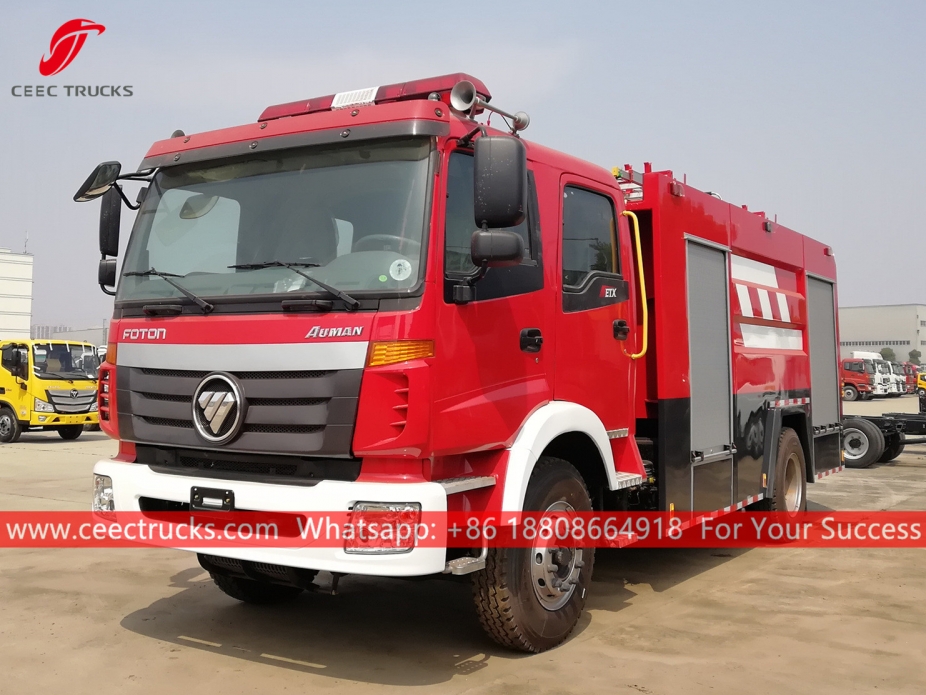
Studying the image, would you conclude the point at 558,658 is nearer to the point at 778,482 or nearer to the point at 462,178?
the point at 462,178

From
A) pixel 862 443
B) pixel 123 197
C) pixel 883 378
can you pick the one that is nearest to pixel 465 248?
pixel 123 197

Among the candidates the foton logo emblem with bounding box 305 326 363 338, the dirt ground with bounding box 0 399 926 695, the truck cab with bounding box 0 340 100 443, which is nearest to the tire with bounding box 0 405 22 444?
the truck cab with bounding box 0 340 100 443

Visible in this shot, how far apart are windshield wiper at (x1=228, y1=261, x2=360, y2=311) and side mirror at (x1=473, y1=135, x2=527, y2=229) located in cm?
68

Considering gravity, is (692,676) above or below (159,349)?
below

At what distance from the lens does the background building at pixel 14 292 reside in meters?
80.8

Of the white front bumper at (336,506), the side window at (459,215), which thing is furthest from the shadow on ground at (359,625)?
the side window at (459,215)

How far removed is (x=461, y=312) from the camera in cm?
418

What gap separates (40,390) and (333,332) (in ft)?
54.2

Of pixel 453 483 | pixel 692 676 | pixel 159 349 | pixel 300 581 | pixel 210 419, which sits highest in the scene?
pixel 159 349

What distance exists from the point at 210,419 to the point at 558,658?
7.01 ft

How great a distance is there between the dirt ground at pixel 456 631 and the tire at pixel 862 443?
23.7ft

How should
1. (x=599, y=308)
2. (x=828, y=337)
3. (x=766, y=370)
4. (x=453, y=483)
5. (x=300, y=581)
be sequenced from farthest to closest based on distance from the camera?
(x=828, y=337) → (x=766, y=370) → (x=599, y=308) → (x=300, y=581) → (x=453, y=483)

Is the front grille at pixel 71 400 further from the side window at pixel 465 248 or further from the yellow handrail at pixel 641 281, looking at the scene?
the side window at pixel 465 248

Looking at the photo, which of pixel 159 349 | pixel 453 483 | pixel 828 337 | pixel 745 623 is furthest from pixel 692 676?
pixel 828 337
